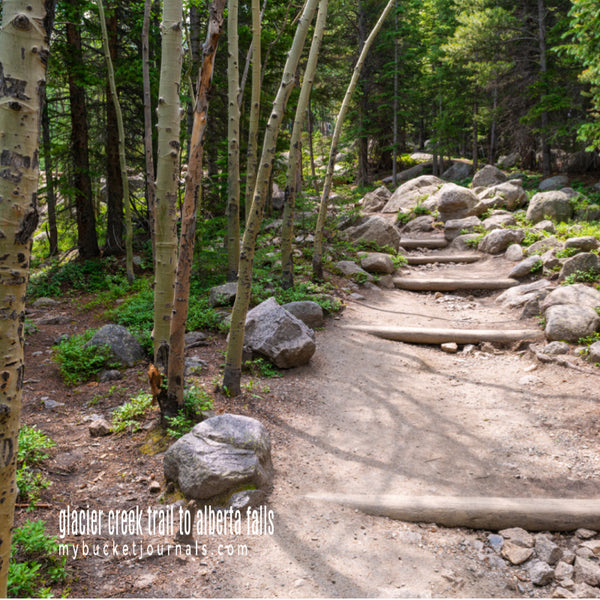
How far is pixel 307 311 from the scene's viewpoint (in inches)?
313

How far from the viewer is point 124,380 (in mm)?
6012

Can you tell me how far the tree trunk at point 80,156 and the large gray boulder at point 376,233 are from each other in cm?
723

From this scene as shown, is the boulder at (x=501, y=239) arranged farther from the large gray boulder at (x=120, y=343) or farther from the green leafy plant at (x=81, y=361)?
the green leafy plant at (x=81, y=361)

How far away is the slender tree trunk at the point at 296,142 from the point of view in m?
7.20

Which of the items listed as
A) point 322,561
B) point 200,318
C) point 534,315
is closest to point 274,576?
point 322,561

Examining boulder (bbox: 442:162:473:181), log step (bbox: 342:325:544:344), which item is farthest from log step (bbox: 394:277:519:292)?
boulder (bbox: 442:162:473:181)

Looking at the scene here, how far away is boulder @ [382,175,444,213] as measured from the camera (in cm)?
1841

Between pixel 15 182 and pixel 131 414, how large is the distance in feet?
11.9

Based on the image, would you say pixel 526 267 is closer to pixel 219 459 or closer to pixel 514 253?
pixel 514 253

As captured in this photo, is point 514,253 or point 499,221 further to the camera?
point 499,221

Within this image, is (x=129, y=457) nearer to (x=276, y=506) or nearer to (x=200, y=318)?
(x=276, y=506)

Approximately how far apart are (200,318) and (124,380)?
1990mm

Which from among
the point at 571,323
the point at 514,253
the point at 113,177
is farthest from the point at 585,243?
the point at 113,177

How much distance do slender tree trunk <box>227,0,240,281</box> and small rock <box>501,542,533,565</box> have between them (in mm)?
6548
